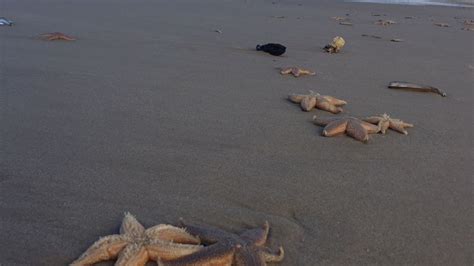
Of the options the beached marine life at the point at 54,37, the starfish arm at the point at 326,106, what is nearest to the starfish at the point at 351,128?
the starfish arm at the point at 326,106

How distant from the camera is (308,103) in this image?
502 centimetres

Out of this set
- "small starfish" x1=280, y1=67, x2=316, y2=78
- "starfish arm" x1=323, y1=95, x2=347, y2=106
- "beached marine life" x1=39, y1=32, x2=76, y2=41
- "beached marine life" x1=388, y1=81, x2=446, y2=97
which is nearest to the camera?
"starfish arm" x1=323, y1=95, x2=347, y2=106

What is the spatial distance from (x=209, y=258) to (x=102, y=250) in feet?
1.71

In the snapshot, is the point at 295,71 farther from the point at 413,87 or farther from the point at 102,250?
the point at 102,250

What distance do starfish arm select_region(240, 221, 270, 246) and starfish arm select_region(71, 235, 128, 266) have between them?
62cm

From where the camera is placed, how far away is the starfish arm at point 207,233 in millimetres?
2631

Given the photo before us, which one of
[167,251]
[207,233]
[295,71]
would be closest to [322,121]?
[295,71]

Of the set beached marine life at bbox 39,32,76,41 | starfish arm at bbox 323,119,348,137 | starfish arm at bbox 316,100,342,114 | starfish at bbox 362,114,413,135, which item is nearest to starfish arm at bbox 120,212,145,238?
starfish arm at bbox 323,119,348,137

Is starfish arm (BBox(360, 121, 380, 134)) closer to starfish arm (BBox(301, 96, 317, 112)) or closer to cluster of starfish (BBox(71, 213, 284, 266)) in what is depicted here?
starfish arm (BBox(301, 96, 317, 112))

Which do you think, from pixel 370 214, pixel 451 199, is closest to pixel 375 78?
pixel 451 199

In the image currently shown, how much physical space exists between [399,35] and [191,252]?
9584mm

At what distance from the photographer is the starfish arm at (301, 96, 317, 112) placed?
16.4 feet

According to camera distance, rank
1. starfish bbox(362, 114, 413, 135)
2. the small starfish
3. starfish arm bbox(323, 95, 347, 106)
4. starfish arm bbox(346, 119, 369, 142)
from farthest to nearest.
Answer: the small starfish → starfish arm bbox(323, 95, 347, 106) → starfish bbox(362, 114, 413, 135) → starfish arm bbox(346, 119, 369, 142)

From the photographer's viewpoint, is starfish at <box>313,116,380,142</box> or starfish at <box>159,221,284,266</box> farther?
starfish at <box>313,116,380,142</box>
